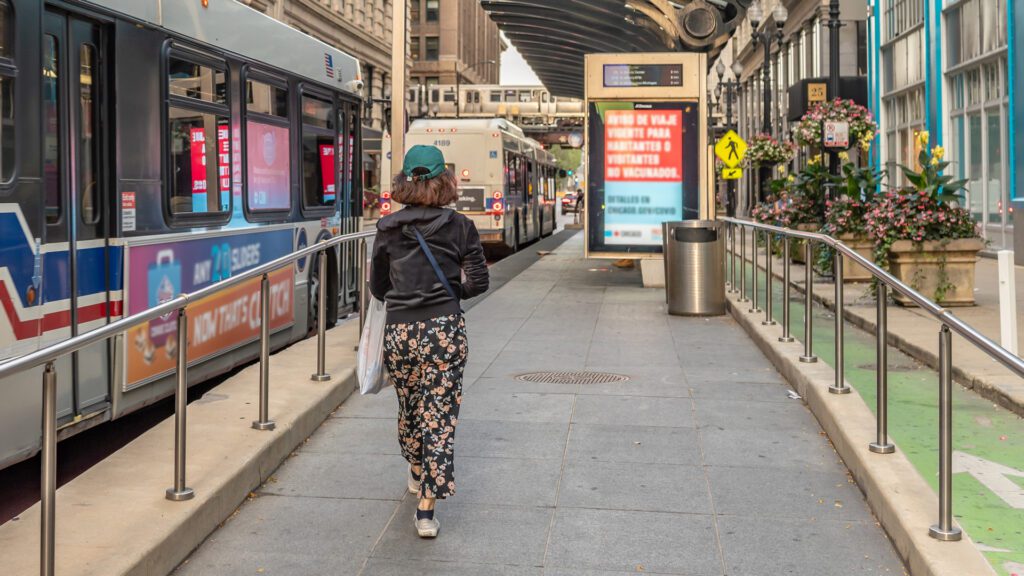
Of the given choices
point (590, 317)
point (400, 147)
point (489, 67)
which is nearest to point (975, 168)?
point (590, 317)

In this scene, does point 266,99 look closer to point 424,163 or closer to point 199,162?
point 199,162

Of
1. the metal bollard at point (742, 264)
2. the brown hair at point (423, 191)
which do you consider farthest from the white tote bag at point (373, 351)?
the metal bollard at point (742, 264)

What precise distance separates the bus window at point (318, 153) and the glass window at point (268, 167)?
513 millimetres

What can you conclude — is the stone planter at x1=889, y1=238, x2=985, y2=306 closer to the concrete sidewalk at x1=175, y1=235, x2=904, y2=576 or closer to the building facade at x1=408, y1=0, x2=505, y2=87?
the concrete sidewalk at x1=175, y1=235, x2=904, y2=576

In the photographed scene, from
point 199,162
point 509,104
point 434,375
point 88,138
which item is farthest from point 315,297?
point 509,104

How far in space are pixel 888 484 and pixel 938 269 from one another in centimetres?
805

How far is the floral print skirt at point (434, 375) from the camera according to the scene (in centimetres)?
529

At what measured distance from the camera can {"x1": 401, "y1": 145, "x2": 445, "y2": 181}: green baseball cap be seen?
17.3 ft

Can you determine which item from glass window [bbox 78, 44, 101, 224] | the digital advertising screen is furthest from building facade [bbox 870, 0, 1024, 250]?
glass window [bbox 78, 44, 101, 224]

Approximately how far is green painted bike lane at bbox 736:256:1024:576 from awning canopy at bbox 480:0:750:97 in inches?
423

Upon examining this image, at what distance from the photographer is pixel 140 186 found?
24.6ft

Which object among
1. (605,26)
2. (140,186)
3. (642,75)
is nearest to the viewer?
(140,186)

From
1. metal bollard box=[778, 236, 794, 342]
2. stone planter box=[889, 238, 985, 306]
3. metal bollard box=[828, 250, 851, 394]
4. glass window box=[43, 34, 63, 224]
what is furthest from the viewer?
stone planter box=[889, 238, 985, 306]

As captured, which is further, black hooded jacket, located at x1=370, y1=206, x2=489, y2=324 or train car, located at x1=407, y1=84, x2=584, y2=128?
train car, located at x1=407, y1=84, x2=584, y2=128
